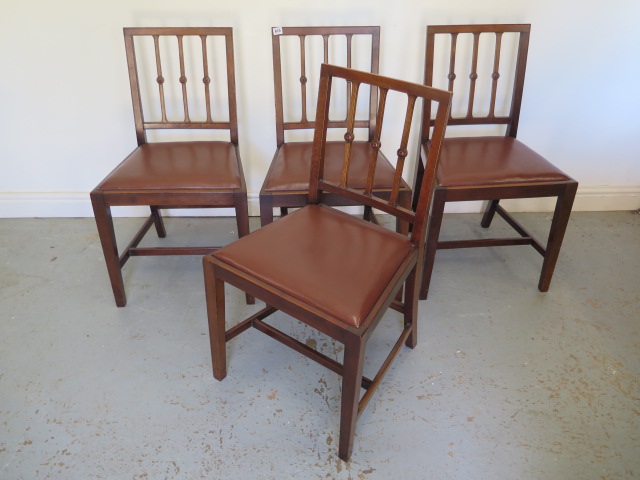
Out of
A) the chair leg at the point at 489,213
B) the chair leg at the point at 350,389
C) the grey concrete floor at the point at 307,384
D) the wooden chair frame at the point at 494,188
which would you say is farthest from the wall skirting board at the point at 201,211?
the chair leg at the point at 350,389

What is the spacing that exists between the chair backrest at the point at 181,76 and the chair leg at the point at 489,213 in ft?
4.20

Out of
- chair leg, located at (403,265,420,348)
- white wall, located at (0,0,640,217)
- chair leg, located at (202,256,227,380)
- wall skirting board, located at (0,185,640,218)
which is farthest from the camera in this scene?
wall skirting board, located at (0,185,640,218)

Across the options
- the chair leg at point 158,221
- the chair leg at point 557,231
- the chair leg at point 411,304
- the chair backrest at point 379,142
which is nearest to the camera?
the chair backrest at point 379,142

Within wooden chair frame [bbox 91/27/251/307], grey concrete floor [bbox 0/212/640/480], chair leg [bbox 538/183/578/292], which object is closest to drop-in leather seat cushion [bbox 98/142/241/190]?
wooden chair frame [bbox 91/27/251/307]

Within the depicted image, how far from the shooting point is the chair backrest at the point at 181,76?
188cm

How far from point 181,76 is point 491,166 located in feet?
4.13

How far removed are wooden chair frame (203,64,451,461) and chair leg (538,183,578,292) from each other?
693mm

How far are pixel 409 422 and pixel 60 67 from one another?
6.86ft

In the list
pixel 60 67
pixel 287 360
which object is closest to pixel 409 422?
pixel 287 360

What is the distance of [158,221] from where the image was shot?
2.31 meters

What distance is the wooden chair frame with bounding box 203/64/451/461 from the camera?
121cm

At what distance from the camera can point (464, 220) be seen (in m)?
2.54

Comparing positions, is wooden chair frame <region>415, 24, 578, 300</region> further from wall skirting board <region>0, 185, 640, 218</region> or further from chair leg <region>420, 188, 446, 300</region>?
wall skirting board <region>0, 185, 640, 218</region>

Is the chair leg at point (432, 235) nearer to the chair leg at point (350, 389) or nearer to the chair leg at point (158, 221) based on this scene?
the chair leg at point (350, 389)
